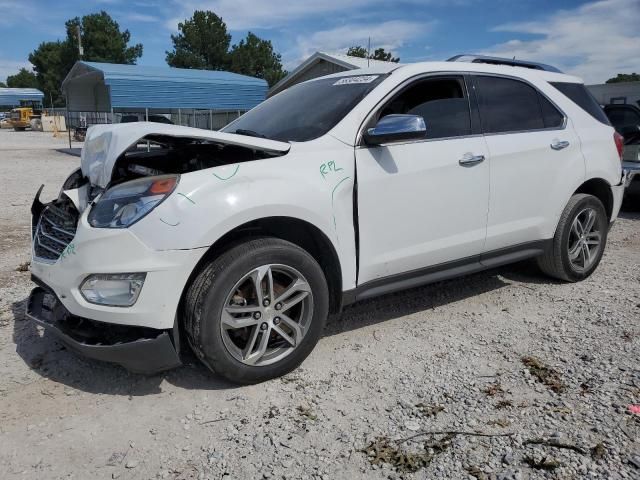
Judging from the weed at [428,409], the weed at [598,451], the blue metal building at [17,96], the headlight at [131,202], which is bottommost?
the weed at [598,451]

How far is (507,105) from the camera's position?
4.04 m

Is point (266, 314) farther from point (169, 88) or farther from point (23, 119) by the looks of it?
point (23, 119)

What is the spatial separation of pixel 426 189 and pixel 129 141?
182 cm

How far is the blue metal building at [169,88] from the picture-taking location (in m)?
22.3

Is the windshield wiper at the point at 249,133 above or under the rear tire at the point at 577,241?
above

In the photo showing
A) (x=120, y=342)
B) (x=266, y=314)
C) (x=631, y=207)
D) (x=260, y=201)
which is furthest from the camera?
(x=631, y=207)

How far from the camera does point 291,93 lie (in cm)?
418

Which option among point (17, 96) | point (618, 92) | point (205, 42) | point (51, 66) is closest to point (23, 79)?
point (51, 66)

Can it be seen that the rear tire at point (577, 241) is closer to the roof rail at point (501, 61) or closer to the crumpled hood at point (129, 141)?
the roof rail at point (501, 61)

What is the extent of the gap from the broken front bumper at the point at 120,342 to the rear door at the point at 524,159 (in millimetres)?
2396

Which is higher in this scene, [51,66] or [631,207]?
[51,66]

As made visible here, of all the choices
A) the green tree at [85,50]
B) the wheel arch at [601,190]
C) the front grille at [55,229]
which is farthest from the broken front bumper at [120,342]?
the green tree at [85,50]

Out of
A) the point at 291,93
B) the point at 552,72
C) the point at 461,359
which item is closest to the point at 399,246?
the point at 461,359

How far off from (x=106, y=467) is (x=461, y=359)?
2.09 meters
